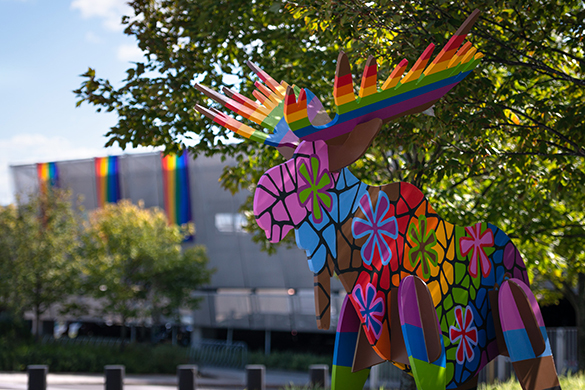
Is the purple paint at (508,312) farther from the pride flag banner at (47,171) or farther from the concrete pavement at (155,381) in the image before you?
the pride flag banner at (47,171)

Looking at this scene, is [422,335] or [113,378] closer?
[422,335]

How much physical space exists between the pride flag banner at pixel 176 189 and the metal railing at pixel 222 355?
5795mm

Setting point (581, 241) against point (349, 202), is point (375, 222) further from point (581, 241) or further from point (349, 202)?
point (581, 241)

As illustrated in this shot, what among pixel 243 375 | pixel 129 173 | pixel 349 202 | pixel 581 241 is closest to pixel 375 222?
pixel 349 202

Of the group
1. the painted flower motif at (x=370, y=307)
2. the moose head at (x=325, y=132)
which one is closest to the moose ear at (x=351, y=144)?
the moose head at (x=325, y=132)

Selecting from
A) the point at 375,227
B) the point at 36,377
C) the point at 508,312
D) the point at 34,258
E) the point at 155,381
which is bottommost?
the point at 155,381

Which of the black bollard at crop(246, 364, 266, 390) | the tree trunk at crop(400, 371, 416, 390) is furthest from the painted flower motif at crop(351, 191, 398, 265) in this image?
the black bollard at crop(246, 364, 266, 390)

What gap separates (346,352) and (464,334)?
988mm

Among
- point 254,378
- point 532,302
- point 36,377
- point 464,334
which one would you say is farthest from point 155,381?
point 532,302

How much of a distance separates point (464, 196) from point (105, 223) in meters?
14.8

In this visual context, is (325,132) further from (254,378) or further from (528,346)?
(254,378)

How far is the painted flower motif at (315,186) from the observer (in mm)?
3947

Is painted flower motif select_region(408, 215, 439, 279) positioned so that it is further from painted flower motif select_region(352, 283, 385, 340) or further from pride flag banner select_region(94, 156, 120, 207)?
pride flag banner select_region(94, 156, 120, 207)

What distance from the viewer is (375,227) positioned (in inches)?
164
